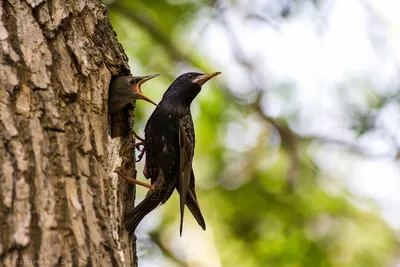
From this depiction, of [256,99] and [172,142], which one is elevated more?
[256,99]

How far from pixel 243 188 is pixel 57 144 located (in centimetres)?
A: 577

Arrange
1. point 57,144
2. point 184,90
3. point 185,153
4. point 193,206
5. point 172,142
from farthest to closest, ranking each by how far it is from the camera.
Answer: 1. point 184,90
2. point 172,142
3. point 185,153
4. point 193,206
5. point 57,144

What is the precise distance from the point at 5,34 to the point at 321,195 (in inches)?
258

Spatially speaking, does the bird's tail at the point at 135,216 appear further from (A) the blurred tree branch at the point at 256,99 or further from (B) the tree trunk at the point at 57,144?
(A) the blurred tree branch at the point at 256,99

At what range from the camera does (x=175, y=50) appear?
28.5ft

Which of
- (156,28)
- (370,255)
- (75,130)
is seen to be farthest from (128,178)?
(370,255)

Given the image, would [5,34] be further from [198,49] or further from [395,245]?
[395,245]

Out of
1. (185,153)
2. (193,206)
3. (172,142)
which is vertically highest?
(172,142)

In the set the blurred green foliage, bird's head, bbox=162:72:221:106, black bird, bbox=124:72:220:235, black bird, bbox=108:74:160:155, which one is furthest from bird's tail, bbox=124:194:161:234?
the blurred green foliage

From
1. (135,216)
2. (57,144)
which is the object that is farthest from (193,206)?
(57,144)

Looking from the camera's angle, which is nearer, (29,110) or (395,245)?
(29,110)

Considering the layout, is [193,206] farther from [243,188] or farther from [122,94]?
[243,188]

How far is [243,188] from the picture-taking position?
338 inches

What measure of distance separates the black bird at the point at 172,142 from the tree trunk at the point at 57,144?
967 mm
